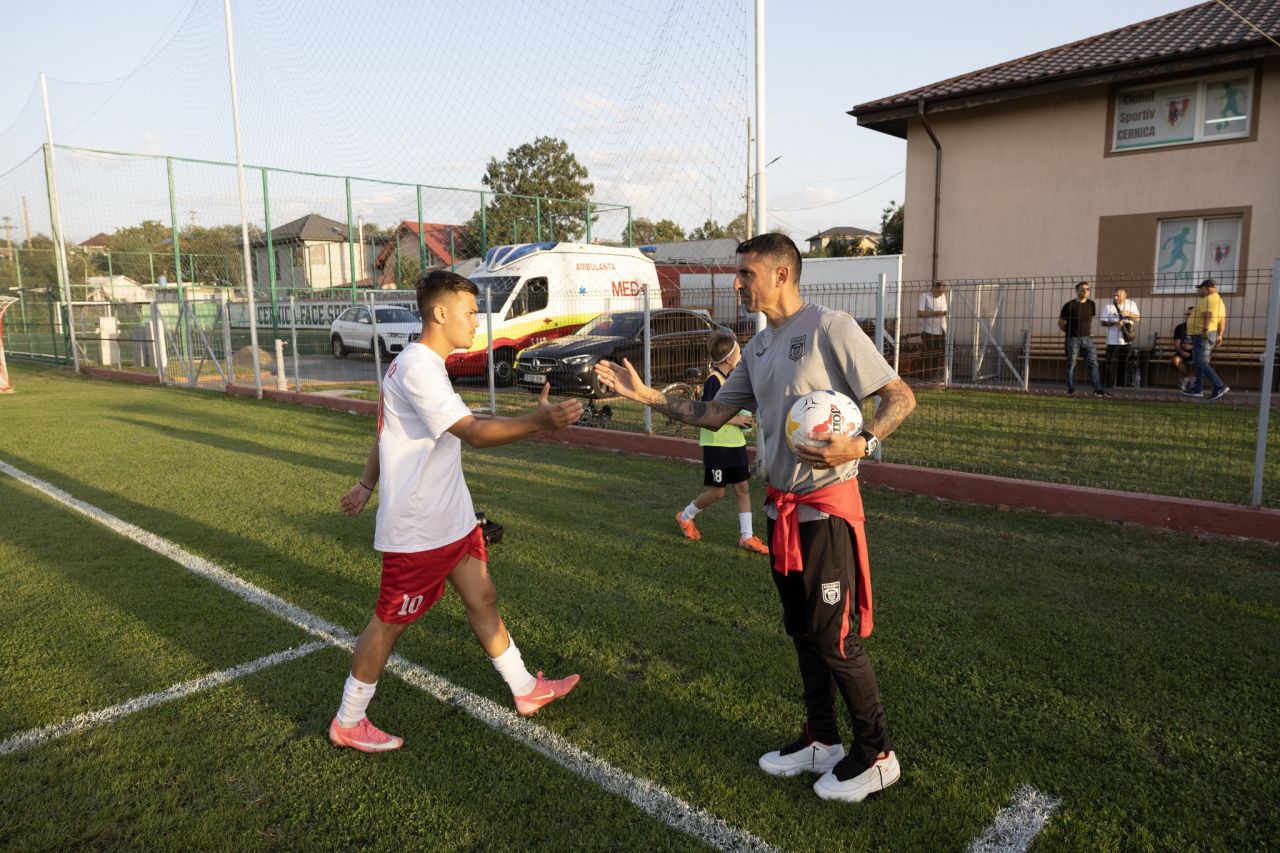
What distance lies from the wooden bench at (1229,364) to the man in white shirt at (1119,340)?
0.35 metres

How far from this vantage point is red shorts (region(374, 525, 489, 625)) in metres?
3.20

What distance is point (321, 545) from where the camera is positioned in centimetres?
599

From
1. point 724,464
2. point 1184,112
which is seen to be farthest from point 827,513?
point 1184,112

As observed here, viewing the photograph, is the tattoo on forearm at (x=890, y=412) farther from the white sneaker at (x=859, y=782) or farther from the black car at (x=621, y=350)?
the black car at (x=621, y=350)

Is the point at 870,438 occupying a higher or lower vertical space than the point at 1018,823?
higher

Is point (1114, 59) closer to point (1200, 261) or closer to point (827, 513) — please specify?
point (1200, 261)

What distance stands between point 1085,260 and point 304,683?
15838 mm

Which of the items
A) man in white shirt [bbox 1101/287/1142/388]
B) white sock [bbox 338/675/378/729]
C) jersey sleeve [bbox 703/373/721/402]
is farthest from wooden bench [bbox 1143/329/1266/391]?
white sock [bbox 338/675/378/729]

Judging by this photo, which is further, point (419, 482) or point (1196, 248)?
point (1196, 248)

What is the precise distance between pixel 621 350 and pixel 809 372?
10.7 meters

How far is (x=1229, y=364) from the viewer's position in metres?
11.3

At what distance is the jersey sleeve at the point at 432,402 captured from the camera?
3020 mm

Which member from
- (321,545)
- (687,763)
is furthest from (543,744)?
(321,545)

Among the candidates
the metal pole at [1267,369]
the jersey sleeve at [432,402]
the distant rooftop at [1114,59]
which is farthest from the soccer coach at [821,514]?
the distant rooftop at [1114,59]
